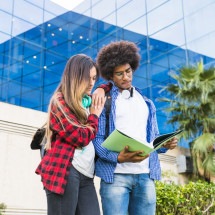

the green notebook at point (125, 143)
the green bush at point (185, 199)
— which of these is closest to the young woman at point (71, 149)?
the green notebook at point (125, 143)

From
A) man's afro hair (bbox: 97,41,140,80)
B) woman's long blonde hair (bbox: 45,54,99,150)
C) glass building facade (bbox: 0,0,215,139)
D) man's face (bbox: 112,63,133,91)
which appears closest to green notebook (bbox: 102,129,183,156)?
woman's long blonde hair (bbox: 45,54,99,150)

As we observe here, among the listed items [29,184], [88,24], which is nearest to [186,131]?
[29,184]

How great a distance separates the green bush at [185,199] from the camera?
5035 mm

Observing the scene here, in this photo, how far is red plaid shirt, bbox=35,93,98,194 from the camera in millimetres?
1915

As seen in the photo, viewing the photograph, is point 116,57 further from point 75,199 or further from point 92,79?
point 75,199

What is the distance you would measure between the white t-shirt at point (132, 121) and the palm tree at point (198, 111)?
20.3 feet

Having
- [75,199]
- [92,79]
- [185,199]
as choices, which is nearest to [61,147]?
[75,199]

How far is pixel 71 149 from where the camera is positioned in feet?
6.53

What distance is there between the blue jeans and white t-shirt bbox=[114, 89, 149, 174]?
48 millimetres

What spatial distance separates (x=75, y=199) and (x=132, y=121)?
2.15 feet

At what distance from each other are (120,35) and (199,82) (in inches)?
264

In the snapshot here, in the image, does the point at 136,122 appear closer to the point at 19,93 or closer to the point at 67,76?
the point at 67,76

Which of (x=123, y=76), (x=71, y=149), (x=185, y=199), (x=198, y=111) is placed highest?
(x=198, y=111)

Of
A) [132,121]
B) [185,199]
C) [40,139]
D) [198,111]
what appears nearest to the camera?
[40,139]
